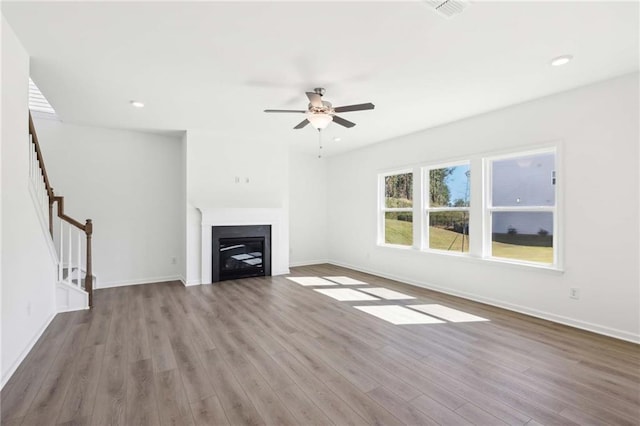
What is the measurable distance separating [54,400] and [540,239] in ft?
16.3


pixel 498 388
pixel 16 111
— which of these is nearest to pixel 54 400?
pixel 16 111

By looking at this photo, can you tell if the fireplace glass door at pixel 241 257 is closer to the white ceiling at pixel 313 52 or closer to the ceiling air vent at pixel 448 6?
the white ceiling at pixel 313 52

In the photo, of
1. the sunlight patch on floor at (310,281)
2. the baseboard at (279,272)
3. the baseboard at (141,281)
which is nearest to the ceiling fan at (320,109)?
the sunlight patch on floor at (310,281)

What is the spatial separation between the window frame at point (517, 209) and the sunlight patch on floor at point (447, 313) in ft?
3.14

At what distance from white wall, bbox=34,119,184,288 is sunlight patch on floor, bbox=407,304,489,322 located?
439 centimetres

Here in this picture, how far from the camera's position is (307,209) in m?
7.39

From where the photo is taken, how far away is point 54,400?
2.09 m

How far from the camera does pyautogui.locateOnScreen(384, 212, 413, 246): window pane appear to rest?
572 centimetres

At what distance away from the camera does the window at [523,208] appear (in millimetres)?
3803

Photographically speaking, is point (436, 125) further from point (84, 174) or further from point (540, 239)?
point (84, 174)

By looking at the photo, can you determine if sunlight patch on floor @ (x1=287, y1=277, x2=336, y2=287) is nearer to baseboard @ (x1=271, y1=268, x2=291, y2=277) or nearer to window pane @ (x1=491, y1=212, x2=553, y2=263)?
baseboard @ (x1=271, y1=268, x2=291, y2=277)

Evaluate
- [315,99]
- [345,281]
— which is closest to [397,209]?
[345,281]

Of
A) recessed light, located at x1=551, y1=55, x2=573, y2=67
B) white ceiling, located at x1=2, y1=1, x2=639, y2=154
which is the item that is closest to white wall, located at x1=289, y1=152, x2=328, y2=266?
white ceiling, located at x1=2, y1=1, x2=639, y2=154

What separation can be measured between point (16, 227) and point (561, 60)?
16.1ft
